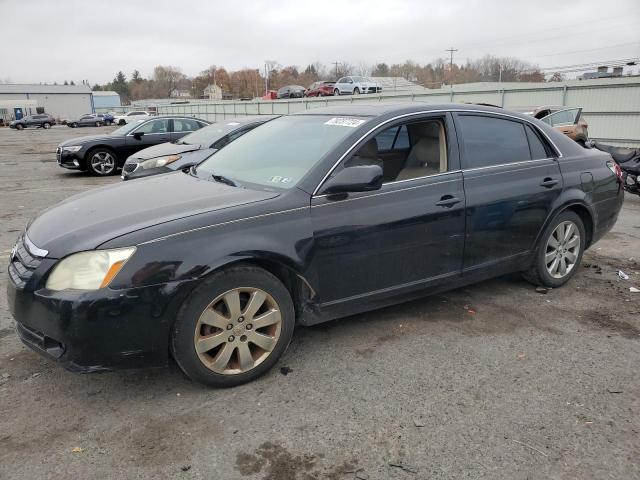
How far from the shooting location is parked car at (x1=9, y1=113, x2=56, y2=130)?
178 ft

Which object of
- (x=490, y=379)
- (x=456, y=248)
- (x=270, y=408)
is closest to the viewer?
(x=270, y=408)

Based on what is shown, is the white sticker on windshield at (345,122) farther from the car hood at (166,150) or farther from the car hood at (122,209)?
the car hood at (166,150)

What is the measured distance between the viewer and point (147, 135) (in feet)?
45.9

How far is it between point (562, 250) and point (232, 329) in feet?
10.6

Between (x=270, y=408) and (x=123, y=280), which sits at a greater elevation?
(x=123, y=280)

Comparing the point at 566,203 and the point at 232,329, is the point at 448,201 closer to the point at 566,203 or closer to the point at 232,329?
the point at 566,203

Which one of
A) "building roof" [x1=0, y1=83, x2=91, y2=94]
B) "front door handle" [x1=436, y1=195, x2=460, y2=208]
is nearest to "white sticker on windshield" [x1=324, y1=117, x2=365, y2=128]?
"front door handle" [x1=436, y1=195, x2=460, y2=208]

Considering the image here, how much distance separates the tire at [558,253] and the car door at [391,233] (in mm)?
1066

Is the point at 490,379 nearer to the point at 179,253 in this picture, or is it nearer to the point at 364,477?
the point at 364,477

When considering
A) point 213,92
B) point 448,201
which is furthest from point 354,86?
point 213,92

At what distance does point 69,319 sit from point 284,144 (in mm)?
2035

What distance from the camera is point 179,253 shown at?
9.52 feet

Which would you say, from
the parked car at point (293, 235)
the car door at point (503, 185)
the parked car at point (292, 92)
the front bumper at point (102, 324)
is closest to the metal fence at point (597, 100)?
the car door at point (503, 185)

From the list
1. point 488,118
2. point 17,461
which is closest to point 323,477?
point 17,461
